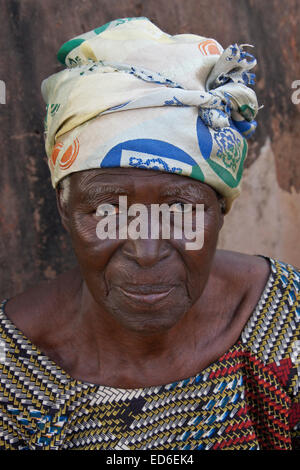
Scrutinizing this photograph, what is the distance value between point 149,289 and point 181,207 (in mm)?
273

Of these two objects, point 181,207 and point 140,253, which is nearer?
point 140,253

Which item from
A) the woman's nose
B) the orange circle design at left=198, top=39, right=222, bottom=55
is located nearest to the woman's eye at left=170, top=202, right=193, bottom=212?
the woman's nose

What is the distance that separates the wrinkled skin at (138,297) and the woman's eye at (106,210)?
17 millimetres

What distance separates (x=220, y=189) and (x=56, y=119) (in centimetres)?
57

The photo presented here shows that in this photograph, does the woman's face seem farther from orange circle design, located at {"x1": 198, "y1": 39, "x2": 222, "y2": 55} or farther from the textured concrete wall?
the textured concrete wall

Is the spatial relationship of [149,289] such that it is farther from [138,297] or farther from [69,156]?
[69,156]

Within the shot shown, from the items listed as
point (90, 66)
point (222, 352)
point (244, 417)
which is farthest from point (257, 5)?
point (244, 417)

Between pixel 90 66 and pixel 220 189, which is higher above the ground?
pixel 90 66

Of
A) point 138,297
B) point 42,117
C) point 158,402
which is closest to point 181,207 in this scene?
point 138,297

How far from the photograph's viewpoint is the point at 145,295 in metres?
1.76

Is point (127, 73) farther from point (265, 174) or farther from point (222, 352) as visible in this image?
point (265, 174)

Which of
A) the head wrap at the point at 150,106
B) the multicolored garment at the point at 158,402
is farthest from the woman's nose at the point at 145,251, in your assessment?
the multicolored garment at the point at 158,402

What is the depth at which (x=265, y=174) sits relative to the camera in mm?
3205

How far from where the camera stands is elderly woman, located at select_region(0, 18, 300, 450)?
1.77 meters
